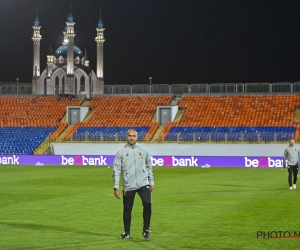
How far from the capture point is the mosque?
293 ft

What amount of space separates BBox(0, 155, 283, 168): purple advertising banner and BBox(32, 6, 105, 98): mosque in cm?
2828

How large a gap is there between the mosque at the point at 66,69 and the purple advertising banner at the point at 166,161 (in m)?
28.3

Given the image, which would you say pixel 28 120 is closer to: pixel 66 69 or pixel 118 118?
pixel 118 118

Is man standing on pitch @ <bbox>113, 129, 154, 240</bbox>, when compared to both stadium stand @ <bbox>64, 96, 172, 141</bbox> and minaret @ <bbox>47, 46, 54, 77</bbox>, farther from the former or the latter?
minaret @ <bbox>47, 46, 54, 77</bbox>

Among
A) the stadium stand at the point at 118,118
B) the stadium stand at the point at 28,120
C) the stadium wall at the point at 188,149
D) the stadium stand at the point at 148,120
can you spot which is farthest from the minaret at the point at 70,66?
the stadium wall at the point at 188,149

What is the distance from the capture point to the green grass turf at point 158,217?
1265 centimetres

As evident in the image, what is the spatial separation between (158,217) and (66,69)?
316ft


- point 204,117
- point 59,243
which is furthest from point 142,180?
point 204,117

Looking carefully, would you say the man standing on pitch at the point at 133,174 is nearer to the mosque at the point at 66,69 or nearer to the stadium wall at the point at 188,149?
the stadium wall at the point at 188,149

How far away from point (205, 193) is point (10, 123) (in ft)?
152

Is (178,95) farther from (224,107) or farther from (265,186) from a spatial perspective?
(265,186)

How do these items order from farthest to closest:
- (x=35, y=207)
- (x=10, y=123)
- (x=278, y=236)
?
(x=10, y=123) → (x=35, y=207) → (x=278, y=236)

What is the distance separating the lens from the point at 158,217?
1680 cm

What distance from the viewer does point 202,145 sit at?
56.7 m
